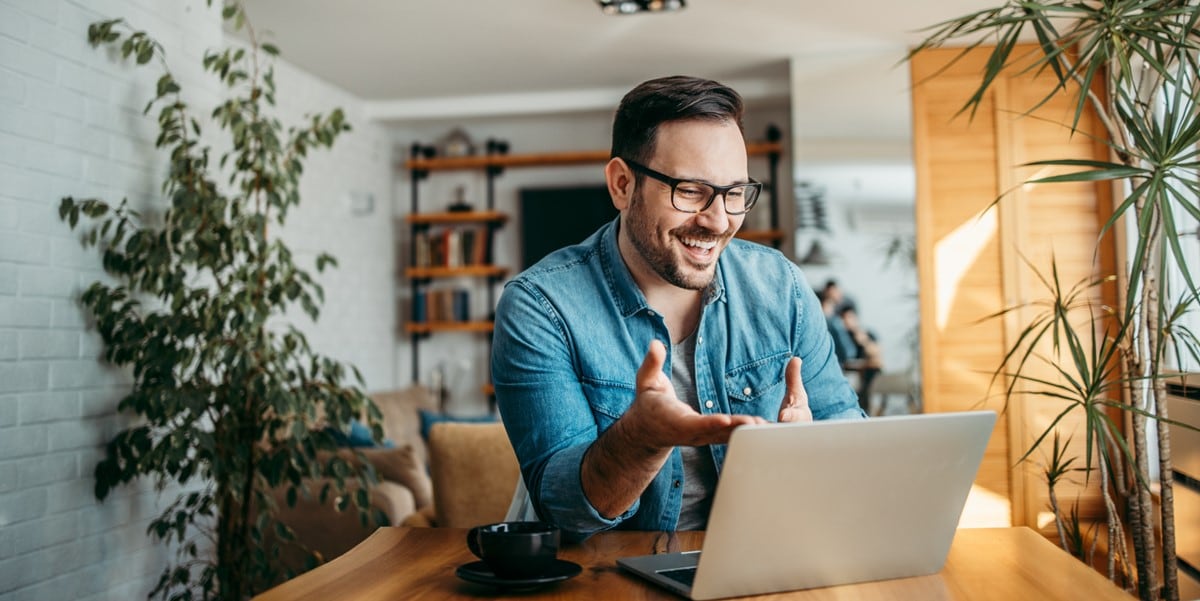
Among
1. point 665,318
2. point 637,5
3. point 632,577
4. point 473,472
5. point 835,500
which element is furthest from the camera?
point 637,5

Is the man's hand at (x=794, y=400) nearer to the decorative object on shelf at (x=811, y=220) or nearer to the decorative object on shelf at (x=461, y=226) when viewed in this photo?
the decorative object on shelf at (x=811, y=220)

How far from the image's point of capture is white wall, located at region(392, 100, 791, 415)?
233 inches

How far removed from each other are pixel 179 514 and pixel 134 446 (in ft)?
0.78

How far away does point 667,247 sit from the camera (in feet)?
4.58

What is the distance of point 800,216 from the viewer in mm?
4809

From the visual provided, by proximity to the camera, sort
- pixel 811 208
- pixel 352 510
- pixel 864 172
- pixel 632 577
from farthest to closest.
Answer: pixel 811 208 → pixel 864 172 → pixel 352 510 → pixel 632 577

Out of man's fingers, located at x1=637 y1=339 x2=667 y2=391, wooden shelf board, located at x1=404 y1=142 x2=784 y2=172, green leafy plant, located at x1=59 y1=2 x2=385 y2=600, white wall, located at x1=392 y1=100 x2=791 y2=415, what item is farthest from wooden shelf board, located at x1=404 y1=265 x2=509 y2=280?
man's fingers, located at x1=637 y1=339 x2=667 y2=391

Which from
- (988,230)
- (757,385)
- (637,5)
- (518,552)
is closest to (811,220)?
(988,230)

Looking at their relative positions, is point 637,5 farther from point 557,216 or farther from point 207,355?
point 207,355

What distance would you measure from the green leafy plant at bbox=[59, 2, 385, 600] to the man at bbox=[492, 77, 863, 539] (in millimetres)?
1476

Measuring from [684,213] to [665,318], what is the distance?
Answer: 20cm

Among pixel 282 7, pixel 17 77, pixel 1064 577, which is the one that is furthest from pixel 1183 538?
pixel 282 7

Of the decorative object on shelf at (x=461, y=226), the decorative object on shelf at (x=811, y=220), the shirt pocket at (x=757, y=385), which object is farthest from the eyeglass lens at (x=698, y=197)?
the decorative object on shelf at (x=461, y=226)

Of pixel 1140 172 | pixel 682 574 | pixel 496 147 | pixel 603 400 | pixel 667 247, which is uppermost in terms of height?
pixel 496 147
